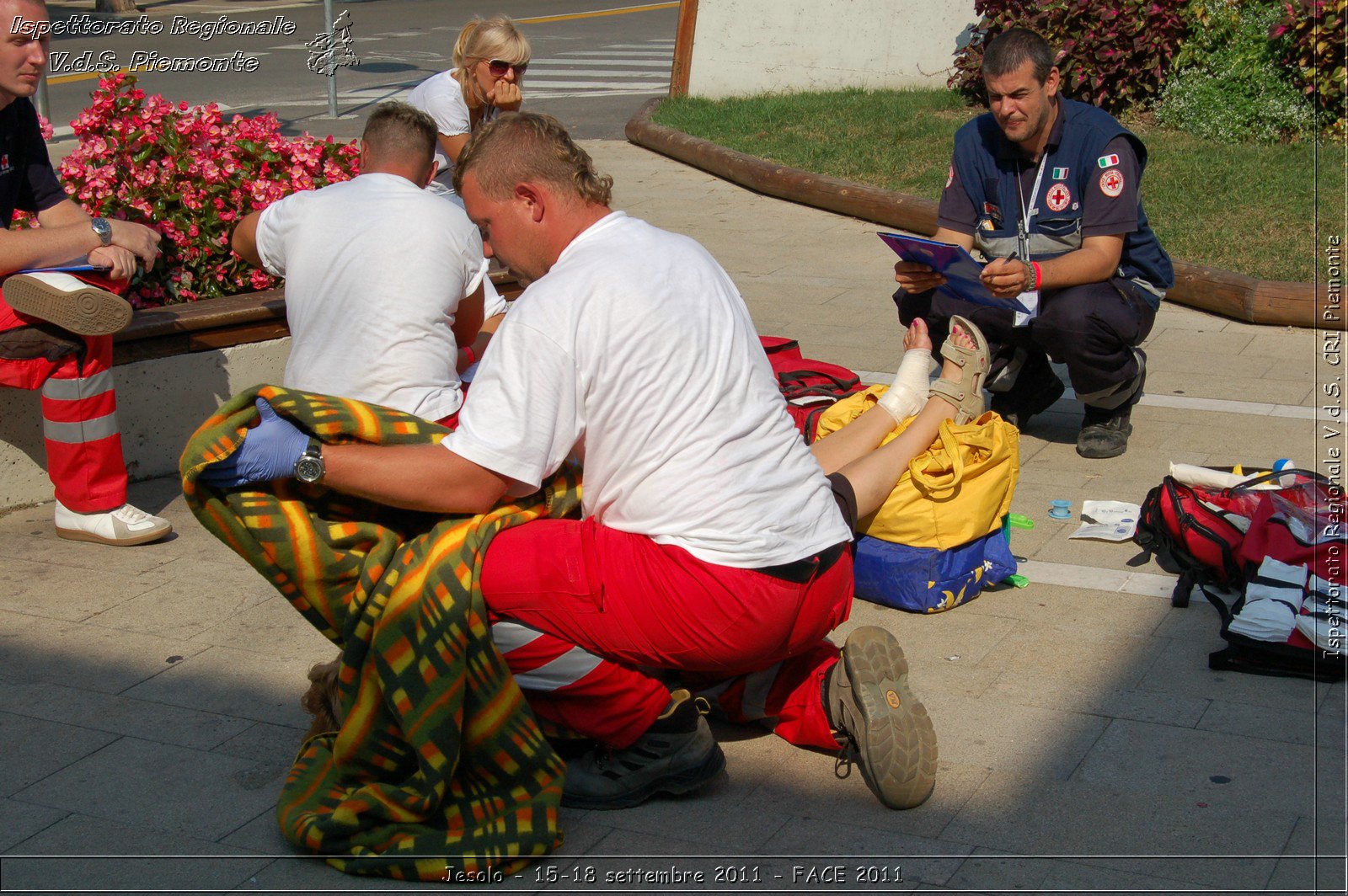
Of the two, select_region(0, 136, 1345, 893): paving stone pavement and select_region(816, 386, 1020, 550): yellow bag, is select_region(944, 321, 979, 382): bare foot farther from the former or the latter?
select_region(0, 136, 1345, 893): paving stone pavement

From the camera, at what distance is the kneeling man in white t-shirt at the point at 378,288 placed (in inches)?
142

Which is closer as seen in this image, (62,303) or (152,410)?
(62,303)

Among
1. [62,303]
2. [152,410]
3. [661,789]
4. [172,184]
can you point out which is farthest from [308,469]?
[172,184]

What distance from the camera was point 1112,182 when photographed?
4965 millimetres

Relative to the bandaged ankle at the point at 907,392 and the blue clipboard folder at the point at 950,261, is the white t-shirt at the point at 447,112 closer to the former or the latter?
the blue clipboard folder at the point at 950,261

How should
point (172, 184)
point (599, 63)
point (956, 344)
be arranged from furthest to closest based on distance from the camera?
point (599, 63), point (172, 184), point (956, 344)

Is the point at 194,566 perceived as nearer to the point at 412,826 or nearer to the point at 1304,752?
the point at 412,826

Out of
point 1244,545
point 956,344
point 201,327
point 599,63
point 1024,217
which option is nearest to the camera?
point 1244,545

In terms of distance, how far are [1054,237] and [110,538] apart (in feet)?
11.6

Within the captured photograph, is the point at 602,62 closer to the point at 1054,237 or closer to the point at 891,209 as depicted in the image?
the point at 891,209

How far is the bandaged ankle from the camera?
426 cm

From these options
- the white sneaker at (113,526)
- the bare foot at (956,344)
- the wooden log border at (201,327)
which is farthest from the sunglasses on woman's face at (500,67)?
the white sneaker at (113,526)

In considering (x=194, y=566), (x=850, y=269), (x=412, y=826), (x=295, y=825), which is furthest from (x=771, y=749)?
(x=850, y=269)

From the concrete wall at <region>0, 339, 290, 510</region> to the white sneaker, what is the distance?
1.18ft
